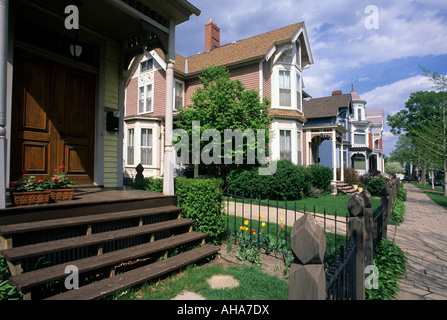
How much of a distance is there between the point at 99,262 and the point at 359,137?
3542 centimetres

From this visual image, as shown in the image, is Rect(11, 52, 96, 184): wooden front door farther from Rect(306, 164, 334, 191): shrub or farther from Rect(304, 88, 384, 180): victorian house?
Result: Rect(304, 88, 384, 180): victorian house

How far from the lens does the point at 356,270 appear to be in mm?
2920

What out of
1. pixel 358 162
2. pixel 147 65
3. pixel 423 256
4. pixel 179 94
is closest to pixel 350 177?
pixel 179 94

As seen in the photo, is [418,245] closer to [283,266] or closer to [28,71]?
[283,266]

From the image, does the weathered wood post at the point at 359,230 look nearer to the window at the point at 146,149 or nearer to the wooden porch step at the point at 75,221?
the wooden porch step at the point at 75,221

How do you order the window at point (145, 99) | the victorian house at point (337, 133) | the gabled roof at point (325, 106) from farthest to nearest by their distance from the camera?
the gabled roof at point (325, 106) → the window at point (145, 99) → the victorian house at point (337, 133)

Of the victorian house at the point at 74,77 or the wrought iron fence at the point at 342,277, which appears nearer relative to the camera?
the wrought iron fence at the point at 342,277

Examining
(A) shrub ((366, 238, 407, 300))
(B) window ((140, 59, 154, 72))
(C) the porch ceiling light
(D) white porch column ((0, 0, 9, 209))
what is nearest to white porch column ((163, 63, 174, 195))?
(C) the porch ceiling light

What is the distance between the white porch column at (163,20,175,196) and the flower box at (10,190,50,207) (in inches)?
80.0

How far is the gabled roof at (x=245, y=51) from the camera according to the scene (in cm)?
1502

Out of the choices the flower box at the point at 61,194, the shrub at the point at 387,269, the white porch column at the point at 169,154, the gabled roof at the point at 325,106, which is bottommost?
the shrub at the point at 387,269

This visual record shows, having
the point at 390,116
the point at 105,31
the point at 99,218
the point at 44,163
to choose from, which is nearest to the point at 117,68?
the point at 105,31

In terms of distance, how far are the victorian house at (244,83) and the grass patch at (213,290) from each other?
10683 millimetres

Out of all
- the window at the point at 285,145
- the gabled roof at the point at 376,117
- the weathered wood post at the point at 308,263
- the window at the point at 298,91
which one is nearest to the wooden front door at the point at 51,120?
the weathered wood post at the point at 308,263
